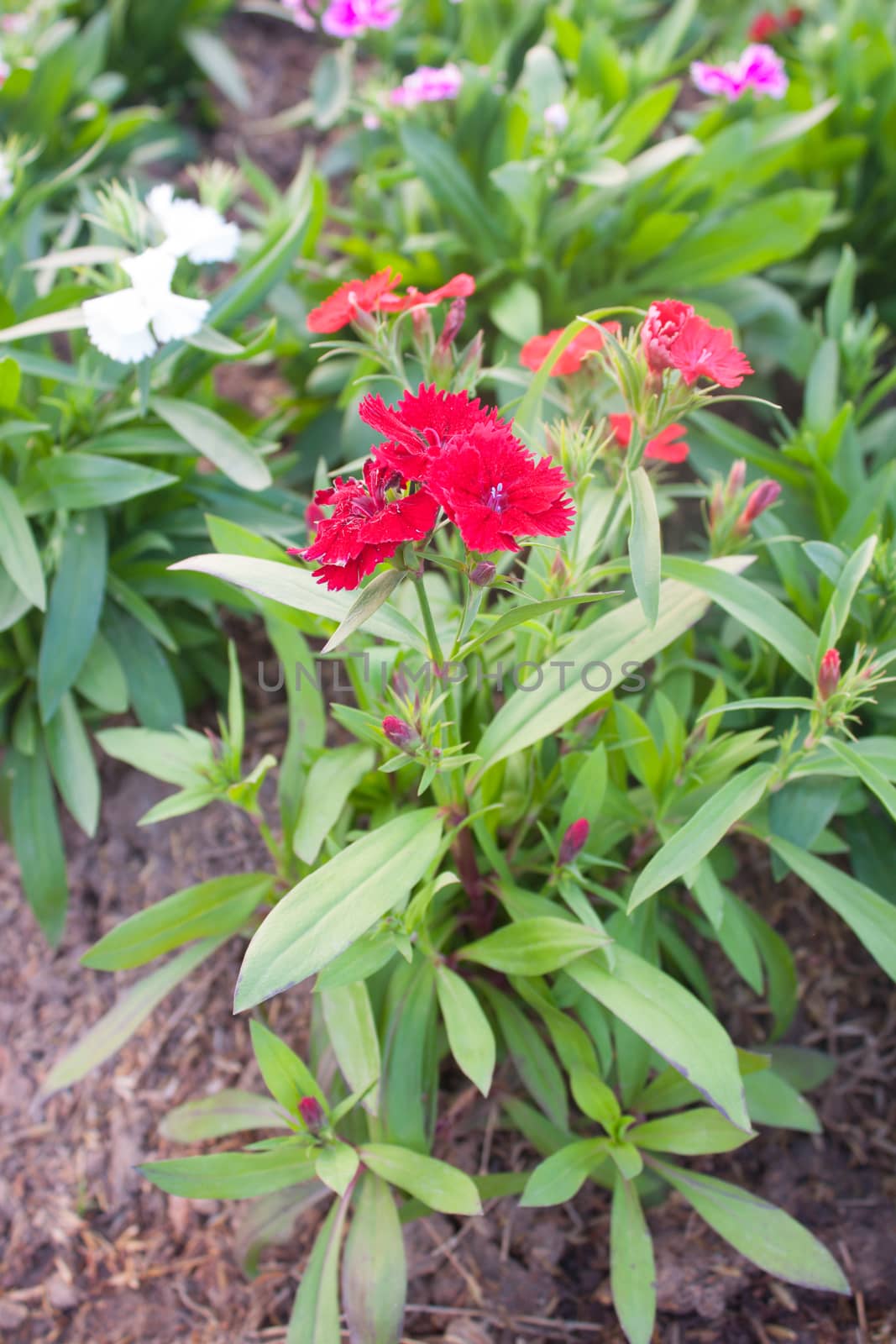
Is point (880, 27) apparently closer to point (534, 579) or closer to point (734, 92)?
point (734, 92)

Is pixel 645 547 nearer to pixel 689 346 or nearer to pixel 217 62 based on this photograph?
pixel 689 346

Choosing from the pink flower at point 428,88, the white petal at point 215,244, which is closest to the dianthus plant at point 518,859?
the white petal at point 215,244

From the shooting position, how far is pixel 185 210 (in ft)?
5.88

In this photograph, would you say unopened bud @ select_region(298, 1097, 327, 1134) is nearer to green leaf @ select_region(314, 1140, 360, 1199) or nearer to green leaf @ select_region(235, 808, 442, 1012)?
green leaf @ select_region(314, 1140, 360, 1199)

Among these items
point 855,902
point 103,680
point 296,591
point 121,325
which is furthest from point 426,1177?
point 121,325

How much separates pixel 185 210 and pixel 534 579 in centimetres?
91

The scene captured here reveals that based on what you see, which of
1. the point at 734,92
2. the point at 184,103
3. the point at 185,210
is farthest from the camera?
the point at 184,103

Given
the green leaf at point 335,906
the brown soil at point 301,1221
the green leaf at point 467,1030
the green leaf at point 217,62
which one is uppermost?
the green leaf at point 217,62

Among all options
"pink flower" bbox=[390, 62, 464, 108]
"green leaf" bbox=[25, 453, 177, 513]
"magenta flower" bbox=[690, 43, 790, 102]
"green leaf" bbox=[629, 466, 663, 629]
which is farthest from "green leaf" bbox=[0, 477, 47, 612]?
"magenta flower" bbox=[690, 43, 790, 102]

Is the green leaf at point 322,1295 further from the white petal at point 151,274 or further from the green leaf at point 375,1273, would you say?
the white petal at point 151,274

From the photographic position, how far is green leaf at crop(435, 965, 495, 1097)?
4.33 ft

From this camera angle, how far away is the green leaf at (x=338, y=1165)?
1273 mm

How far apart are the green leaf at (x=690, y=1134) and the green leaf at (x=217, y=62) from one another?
3013mm

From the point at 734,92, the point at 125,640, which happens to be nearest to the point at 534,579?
the point at 125,640
